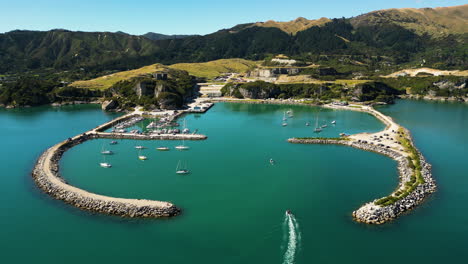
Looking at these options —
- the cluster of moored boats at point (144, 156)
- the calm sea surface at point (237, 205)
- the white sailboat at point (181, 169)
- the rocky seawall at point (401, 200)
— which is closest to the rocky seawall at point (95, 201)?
the calm sea surface at point (237, 205)

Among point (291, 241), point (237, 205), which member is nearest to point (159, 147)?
point (237, 205)

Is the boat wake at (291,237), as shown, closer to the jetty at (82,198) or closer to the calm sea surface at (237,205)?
the calm sea surface at (237,205)

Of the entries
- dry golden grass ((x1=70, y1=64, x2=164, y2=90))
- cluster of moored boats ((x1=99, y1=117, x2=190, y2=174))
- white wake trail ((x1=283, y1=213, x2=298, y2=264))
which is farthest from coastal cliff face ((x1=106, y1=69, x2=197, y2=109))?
white wake trail ((x1=283, y1=213, x2=298, y2=264))

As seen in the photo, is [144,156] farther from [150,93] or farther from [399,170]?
[150,93]

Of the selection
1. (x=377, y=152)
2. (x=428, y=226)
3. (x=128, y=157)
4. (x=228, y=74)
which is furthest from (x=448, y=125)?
(x=228, y=74)

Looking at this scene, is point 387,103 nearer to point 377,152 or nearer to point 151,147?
point 377,152

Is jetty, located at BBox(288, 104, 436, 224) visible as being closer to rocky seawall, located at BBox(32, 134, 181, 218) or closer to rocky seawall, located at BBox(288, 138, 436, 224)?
rocky seawall, located at BBox(288, 138, 436, 224)
